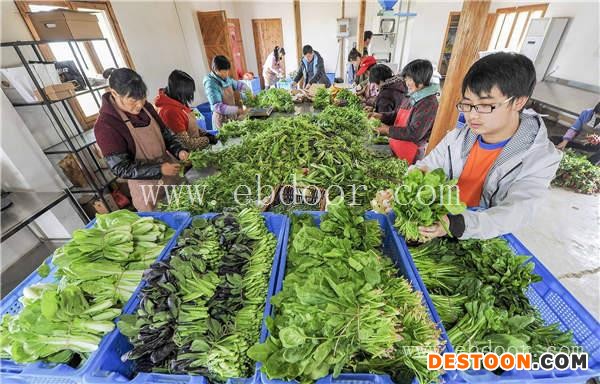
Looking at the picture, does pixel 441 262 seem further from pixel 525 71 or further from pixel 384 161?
pixel 384 161

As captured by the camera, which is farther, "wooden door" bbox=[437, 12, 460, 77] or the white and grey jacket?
"wooden door" bbox=[437, 12, 460, 77]

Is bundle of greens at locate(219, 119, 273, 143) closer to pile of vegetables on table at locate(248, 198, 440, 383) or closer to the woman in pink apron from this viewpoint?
the woman in pink apron

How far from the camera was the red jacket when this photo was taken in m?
3.22

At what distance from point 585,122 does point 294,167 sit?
5.53m

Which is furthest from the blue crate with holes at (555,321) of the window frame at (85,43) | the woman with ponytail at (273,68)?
the woman with ponytail at (273,68)

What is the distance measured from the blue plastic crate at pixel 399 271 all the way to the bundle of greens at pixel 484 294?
0.10m

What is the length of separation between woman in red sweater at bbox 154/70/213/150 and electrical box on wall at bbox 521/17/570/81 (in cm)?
803

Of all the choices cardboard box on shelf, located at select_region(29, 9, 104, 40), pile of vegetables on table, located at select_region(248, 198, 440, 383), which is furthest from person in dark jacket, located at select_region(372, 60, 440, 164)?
cardboard box on shelf, located at select_region(29, 9, 104, 40)

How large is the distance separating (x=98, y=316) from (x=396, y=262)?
1.69 m

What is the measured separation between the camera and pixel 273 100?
201 inches

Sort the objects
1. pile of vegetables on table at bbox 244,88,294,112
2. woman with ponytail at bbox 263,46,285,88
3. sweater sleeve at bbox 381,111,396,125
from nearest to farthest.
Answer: sweater sleeve at bbox 381,111,396,125 < pile of vegetables on table at bbox 244,88,294,112 < woman with ponytail at bbox 263,46,285,88

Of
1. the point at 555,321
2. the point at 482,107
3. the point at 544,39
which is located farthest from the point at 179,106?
the point at 544,39

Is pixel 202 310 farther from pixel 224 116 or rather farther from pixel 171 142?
pixel 224 116

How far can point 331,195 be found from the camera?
2.18m
